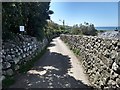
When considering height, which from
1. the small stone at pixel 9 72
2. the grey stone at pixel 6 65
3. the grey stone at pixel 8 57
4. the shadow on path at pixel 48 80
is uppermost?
the grey stone at pixel 8 57

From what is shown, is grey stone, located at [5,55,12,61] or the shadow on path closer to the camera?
the shadow on path

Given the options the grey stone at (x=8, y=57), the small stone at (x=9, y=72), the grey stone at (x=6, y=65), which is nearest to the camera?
the grey stone at (x=6, y=65)

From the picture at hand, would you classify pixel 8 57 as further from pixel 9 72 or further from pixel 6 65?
pixel 9 72

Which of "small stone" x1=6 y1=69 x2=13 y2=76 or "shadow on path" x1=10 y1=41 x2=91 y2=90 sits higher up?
"small stone" x1=6 y1=69 x2=13 y2=76

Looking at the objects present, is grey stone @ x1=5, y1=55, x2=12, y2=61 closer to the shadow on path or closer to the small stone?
the small stone

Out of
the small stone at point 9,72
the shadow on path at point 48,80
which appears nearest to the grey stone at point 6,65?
the small stone at point 9,72

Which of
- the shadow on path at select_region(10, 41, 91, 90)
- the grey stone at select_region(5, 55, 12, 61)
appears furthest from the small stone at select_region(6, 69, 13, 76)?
the grey stone at select_region(5, 55, 12, 61)

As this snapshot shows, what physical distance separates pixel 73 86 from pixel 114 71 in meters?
2.44

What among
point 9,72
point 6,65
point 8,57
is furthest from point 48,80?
point 8,57

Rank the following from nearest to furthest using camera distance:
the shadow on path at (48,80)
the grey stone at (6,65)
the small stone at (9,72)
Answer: the shadow on path at (48,80) → the grey stone at (6,65) → the small stone at (9,72)

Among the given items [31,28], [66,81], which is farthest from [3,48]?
[31,28]

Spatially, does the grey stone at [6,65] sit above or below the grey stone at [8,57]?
below

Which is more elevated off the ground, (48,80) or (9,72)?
(9,72)

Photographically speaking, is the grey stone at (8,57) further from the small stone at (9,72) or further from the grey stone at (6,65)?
the small stone at (9,72)
